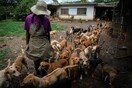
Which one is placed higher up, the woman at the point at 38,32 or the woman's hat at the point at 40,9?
the woman's hat at the point at 40,9

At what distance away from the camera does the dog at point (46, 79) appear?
5474 mm

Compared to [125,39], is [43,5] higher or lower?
higher

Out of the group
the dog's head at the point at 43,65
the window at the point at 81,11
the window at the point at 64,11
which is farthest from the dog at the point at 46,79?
the window at the point at 64,11

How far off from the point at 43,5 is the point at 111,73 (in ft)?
10.6

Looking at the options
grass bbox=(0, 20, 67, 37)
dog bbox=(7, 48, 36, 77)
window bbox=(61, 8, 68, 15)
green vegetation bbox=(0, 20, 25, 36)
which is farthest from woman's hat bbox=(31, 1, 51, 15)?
window bbox=(61, 8, 68, 15)

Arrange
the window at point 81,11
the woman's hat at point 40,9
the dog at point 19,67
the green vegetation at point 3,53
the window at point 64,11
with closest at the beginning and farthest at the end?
1. the woman's hat at point 40,9
2. the dog at point 19,67
3. the green vegetation at point 3,53
4. the window at point 81,11
5. the window at point 64,11

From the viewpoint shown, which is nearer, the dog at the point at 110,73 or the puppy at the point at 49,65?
the puppy at the point at 49,65

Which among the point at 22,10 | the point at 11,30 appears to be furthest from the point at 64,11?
the point at 11,30

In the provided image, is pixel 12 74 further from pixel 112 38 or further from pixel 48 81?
pixel 112 38

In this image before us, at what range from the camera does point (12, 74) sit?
5.83 meters

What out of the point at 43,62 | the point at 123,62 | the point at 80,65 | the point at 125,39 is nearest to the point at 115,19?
the point at 125,39

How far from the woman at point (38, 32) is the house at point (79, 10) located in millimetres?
29111

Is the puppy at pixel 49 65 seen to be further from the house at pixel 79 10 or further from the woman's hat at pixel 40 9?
the house at pixel 79 10

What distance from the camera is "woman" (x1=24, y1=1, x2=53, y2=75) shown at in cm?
554
